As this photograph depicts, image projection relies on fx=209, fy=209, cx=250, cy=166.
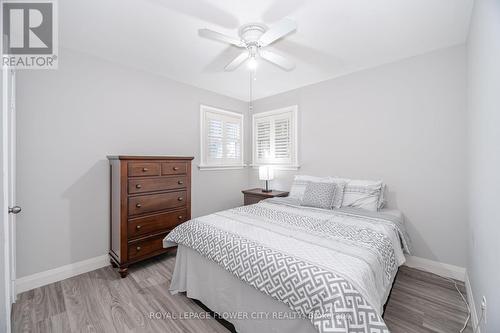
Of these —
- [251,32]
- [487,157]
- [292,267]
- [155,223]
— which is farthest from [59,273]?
[487,157]

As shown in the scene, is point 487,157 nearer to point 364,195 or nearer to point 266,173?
point 364,195

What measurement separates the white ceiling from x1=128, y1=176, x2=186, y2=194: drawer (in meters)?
1.50

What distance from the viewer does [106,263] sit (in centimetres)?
257

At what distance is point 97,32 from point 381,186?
11.6ft

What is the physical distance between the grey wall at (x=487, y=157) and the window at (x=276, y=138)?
2.25m

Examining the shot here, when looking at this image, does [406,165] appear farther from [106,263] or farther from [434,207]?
[106,263]

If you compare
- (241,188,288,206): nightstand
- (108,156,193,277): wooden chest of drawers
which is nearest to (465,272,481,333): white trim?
(241,188,288,206): nightstand

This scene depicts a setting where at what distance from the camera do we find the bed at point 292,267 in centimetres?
106

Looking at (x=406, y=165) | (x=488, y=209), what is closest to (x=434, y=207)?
(x=406, y=165)

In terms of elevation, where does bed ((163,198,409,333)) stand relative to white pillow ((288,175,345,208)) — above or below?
below

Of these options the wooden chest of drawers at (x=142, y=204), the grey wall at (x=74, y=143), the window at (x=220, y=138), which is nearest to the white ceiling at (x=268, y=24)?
the grey wall at (x=74, y=143)

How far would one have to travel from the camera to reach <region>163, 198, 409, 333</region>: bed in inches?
41.8

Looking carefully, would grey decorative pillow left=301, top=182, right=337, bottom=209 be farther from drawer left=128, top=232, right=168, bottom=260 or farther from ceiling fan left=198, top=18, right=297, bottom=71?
drawer left=128, top=232, right=168, bottom=260

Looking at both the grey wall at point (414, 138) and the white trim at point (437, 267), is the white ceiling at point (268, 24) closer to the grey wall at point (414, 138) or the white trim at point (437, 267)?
the grey wall at point (414, 138)
